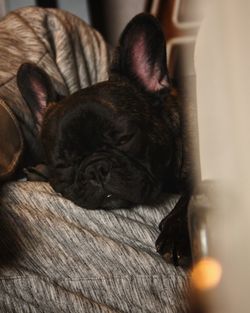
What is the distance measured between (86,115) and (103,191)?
0.17 m

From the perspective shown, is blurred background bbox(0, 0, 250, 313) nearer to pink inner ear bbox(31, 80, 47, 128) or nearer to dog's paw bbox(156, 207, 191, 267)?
dog's paw bbox(156, 207, 191, 267)

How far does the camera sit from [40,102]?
58.4 inches

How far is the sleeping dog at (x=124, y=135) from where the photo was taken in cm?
119

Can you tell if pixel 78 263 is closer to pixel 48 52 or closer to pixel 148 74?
pixel 148 74

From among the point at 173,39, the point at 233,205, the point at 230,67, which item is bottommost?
the point at 173,39

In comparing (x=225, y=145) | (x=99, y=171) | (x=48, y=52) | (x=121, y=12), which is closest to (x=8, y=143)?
(x=99, y=171)

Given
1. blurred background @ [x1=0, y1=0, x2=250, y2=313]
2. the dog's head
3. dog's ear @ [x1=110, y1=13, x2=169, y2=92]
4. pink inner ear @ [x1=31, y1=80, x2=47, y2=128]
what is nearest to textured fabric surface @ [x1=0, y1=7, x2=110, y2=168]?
pink inner ear @ [x1=31, y1=80, x2=47, y2=128]

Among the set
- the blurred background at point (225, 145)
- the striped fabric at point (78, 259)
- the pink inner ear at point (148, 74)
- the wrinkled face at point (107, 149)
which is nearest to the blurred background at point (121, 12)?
the pink inner ear at point (148, 74)

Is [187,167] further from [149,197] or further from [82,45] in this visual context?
[82,45]

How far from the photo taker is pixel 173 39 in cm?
224

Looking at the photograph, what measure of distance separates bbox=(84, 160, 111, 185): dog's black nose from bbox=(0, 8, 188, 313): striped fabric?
3.5 inches

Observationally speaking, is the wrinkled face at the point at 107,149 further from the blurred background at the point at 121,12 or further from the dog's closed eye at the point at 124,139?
the blurred background at the point at 121,12

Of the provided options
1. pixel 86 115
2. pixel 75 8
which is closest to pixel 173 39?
pixel 75 8

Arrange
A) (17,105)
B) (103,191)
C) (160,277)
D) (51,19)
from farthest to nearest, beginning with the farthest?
(51,19)
(17,105)
(103,191)
(160,277)
